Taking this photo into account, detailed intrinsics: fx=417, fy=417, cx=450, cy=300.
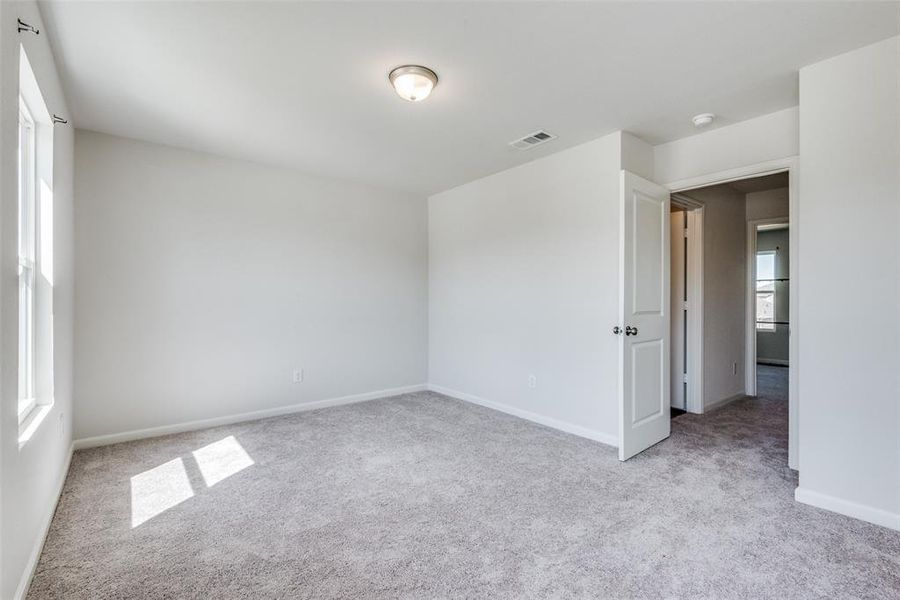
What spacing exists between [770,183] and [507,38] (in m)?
4.15

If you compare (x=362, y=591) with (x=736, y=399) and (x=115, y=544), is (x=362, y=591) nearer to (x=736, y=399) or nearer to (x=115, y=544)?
(x=115, y=544)

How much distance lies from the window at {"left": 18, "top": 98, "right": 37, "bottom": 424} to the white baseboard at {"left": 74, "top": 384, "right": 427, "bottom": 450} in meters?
1.38

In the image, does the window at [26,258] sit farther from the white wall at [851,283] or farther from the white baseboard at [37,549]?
the white wall at [851,283]

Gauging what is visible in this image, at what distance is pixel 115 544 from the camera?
6.59 ft

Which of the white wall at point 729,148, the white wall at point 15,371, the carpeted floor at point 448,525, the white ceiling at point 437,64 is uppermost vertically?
the white ceiling at point 437,64

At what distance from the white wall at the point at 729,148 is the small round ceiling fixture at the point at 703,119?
0.25 m

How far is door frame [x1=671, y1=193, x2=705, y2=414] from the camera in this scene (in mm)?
4332

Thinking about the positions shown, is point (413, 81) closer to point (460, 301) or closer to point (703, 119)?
point (703, 119)

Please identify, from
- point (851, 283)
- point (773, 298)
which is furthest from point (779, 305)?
point (851, 283)

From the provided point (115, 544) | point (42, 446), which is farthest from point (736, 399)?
point (42, 446)

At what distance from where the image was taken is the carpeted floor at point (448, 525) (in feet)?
5.72

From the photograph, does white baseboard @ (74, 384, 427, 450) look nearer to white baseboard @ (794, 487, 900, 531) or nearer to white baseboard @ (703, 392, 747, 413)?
white baseboard @ (703, 392, 747, 413)

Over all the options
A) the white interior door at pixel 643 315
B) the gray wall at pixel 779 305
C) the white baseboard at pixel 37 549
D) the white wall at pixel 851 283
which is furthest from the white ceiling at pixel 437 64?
the gray wall at pixel 779 305

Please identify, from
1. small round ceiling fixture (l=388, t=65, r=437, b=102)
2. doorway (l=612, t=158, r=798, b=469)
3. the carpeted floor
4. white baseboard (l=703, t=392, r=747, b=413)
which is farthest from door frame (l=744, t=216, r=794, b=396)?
small round ceiling fixture (l=388, t=65, r=437, b=102)
